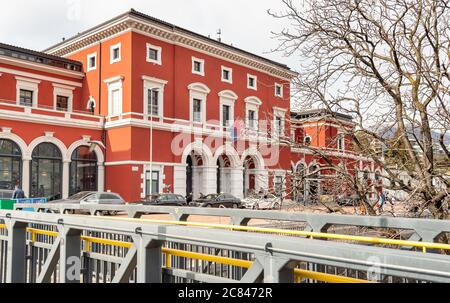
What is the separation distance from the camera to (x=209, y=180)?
40719 millimetres

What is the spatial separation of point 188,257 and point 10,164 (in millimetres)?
30949

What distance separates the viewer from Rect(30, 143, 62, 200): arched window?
3244cm

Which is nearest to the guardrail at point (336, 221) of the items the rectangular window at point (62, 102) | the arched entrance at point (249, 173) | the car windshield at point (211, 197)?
the car windshield at point (211, 197)

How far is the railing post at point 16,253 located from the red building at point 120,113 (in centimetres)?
2682

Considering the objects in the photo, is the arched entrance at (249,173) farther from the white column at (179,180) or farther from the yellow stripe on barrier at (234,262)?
the yellow stripe on barrier at (234,262)

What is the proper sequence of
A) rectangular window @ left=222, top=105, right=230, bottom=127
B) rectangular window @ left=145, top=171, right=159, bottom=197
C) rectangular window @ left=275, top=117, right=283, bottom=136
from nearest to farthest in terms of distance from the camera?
rectangular window @ left=275, top=117, right=283, bottom=136 < rectangular window @ left=145, top=171, right=159, bottom=197 < rectangular window @ left=222, top=105, right=230, bottom=127

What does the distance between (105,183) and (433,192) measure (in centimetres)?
3200

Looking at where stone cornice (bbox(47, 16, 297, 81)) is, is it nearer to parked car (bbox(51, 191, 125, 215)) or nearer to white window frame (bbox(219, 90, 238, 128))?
white window frame (bbox(219, 90, 238, 128))

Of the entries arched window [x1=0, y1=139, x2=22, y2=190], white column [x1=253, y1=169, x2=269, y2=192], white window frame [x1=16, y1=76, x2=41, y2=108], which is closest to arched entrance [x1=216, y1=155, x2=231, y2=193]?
white window frame [x1=16, y1=76, x2=41, y2=108]

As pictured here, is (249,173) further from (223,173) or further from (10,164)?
(10,164)

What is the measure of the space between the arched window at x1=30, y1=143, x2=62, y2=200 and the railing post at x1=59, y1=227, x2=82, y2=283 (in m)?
30.5
